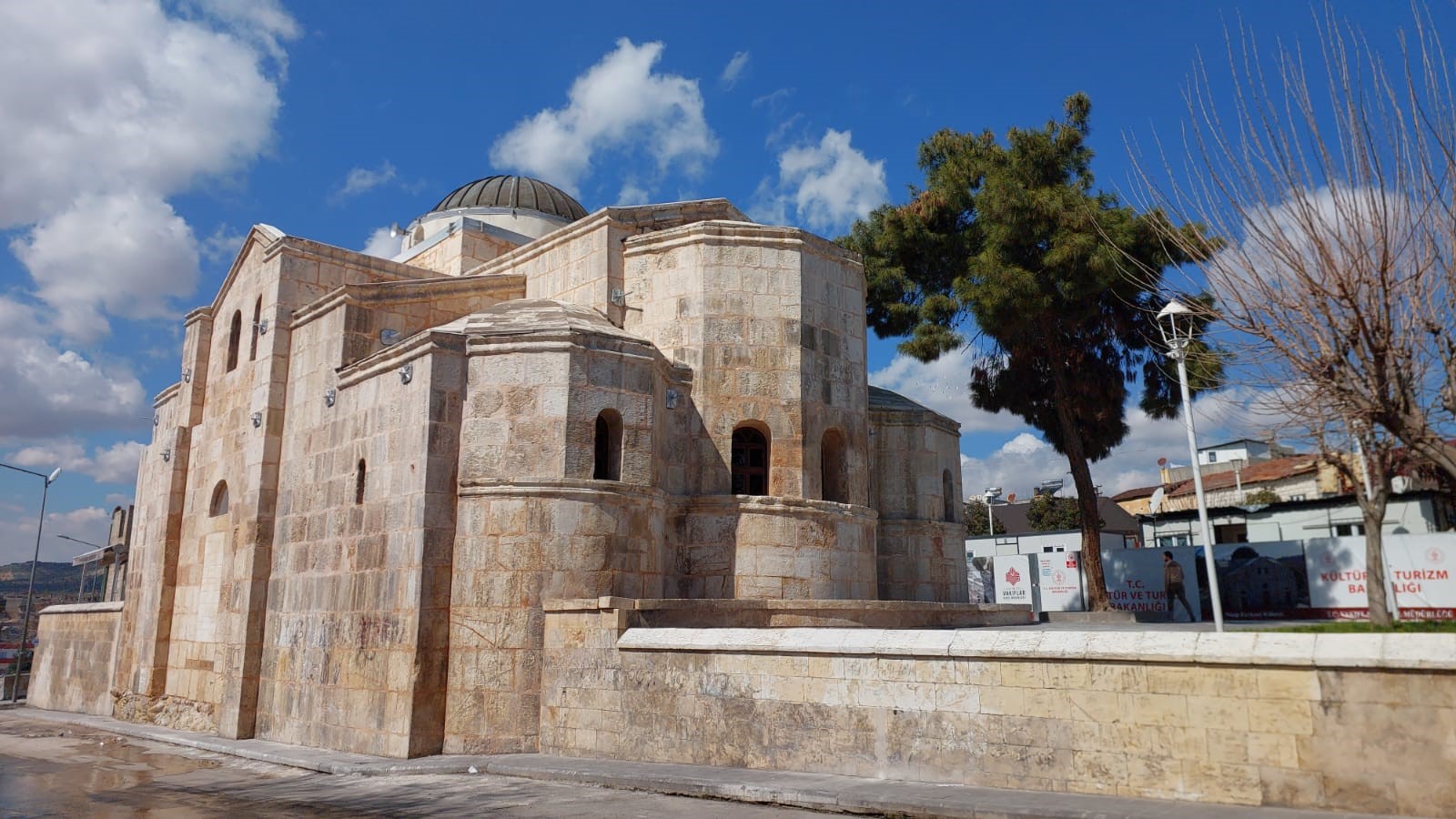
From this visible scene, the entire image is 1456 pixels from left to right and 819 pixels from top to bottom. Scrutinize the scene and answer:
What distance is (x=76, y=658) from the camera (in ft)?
79.5

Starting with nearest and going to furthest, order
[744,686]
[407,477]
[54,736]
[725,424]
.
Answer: [744,686], [407,477], [725,424], [54,736]

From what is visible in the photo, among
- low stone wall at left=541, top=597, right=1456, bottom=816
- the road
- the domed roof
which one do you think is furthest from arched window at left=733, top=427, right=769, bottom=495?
the domed roof

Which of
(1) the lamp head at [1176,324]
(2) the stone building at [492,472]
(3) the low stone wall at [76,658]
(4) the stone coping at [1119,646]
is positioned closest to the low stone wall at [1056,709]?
(4) the stone coping at [1119,646]

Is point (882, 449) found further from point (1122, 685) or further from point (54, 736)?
point (54, 736)

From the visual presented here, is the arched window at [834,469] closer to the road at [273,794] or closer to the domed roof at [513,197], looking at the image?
the road at [273,794]

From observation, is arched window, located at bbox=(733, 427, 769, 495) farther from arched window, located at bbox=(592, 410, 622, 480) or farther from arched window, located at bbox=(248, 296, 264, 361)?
arched window, located at bbox=(248, 296, 264, 361)

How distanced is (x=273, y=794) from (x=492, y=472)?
14.4 feet

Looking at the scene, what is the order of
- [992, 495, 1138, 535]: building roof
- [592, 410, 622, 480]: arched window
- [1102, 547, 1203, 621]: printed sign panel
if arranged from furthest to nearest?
[992, 495, 1138, 535]: building roof → [1102, 547, 1203, 621]: printed sign panel → [592, 410, 622, 480]: arched window

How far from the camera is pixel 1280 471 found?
47.2m

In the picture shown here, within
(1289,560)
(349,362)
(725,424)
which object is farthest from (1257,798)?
(1289,560)

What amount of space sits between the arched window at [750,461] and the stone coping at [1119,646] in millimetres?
5191

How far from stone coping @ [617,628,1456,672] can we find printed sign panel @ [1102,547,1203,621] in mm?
18489

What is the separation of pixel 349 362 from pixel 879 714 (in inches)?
422

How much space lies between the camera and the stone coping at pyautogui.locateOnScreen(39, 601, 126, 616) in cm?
2245
